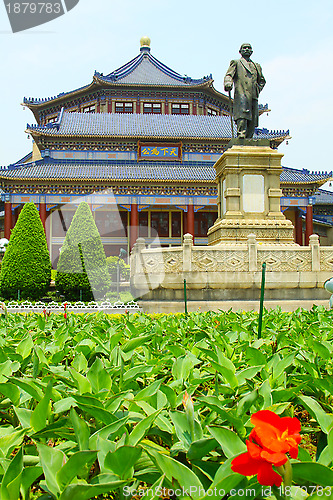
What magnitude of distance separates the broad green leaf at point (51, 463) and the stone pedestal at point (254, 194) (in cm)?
1000

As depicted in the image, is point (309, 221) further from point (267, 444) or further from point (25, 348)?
point (267, 444)

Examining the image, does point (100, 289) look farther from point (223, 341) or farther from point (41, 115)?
point (41, 115)

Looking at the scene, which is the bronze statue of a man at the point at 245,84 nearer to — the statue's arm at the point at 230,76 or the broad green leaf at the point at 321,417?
the statue's arm at the point at 230,76

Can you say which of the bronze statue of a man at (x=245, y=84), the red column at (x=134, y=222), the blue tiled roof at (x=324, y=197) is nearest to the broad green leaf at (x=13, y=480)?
the bronze statue of a man at (x=245, y=84)

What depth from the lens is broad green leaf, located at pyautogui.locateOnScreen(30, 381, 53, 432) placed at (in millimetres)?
1361

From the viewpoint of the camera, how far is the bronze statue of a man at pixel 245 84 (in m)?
11.7

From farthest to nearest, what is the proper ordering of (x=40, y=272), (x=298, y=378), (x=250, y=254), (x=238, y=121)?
(x=40, y=272) → (x=238, y=121) → (x=250, y=254) → (x=298, y=378)

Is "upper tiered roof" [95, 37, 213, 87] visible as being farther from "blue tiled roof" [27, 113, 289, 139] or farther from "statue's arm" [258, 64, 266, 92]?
"statue's arm" [258, 64, 266, 92]

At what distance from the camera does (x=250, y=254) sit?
33.5 feet

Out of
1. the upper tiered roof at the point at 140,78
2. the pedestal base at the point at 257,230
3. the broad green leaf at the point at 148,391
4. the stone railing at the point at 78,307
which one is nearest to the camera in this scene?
the broad green leaf at the point at 148,391

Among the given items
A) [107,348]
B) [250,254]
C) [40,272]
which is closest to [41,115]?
[40,272]

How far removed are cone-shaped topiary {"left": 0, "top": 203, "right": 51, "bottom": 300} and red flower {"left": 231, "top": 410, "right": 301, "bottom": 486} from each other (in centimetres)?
1474

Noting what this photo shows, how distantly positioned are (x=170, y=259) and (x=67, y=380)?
905 cm

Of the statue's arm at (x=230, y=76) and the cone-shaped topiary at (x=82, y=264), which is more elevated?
the statue's arm at (x=230, y=76)
